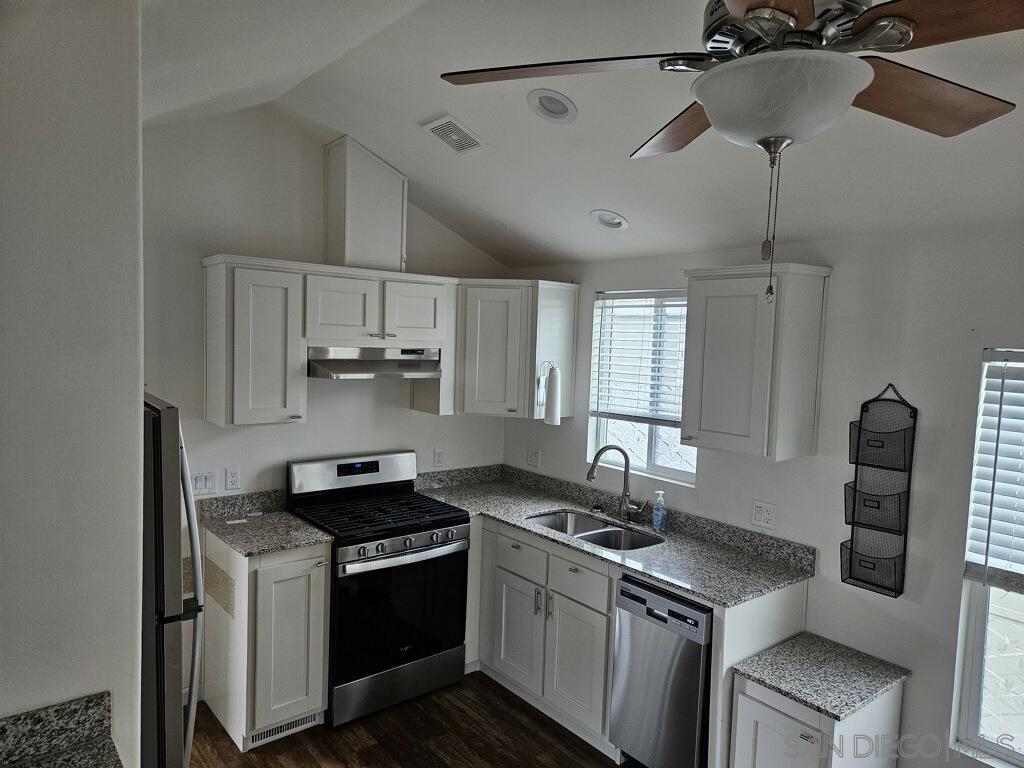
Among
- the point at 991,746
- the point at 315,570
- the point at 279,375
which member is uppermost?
the point at 279,375

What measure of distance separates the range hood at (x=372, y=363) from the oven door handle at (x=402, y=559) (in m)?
0.89

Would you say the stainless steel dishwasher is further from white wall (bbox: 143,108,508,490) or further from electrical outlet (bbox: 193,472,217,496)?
electrical outlet (bbox: 193,472,217,496)

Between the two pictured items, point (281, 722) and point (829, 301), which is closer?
point (829, 301)

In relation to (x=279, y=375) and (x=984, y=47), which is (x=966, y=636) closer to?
(x=984, y=47)

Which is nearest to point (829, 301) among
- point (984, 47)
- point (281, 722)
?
point (984, 47)

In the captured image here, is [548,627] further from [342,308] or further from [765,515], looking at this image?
[342,308]

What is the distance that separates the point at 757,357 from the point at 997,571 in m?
1.13

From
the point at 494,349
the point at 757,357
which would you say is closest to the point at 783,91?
the point at 757,357

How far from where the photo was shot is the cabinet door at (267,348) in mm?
3186

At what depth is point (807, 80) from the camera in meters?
1.06

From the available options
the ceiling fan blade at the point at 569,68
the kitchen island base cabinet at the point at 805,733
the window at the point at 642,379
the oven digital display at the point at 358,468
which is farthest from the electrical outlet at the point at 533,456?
the ceiling fan blade at the point at 569,68

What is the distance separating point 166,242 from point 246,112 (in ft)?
2.54

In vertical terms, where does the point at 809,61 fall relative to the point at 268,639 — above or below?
above

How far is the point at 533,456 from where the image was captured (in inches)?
174
